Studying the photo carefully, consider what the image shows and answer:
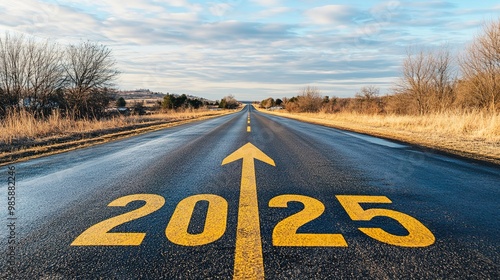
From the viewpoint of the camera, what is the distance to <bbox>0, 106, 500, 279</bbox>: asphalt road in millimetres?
1789

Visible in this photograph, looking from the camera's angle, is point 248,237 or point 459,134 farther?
point 459,134

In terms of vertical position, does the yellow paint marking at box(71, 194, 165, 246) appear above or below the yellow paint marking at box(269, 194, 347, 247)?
below

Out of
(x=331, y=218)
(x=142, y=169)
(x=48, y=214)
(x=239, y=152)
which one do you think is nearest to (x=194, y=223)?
(x=331, y=218)

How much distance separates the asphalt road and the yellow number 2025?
1cm

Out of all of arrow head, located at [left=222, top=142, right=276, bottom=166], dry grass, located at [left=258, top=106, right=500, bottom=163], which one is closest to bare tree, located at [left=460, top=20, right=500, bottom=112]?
dry grass, located at [left=258, top=106, right=500, bottom=163]

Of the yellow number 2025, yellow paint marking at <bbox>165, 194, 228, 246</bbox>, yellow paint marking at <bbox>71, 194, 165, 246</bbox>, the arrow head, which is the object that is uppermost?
the yellow number 2025

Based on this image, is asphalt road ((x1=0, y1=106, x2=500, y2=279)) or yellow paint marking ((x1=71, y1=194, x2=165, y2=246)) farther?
yellow paint marking ((x1=71, y1=194, x2=165, y2=246))

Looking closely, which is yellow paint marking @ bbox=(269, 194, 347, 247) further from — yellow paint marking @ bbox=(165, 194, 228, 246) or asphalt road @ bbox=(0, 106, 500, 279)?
yellow paint marking @ bbox=(165, 194, 228, 246)

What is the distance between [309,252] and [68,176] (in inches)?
162

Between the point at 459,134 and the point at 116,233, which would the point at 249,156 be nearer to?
the point at 116,233

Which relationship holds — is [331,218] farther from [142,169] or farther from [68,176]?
[68,176]

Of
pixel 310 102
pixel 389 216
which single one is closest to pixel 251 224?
pixel 389 216

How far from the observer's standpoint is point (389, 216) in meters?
2.64

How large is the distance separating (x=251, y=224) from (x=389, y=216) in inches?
52.1
